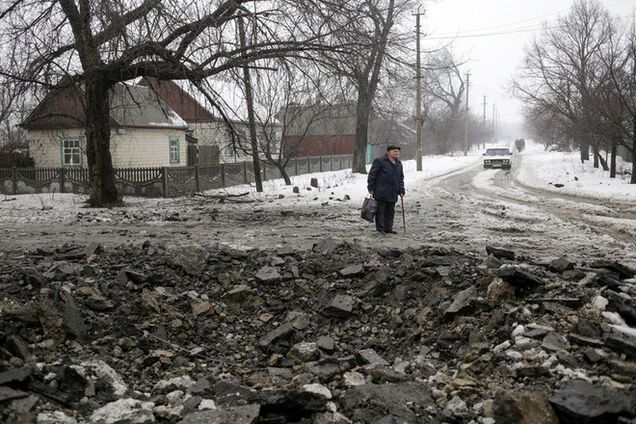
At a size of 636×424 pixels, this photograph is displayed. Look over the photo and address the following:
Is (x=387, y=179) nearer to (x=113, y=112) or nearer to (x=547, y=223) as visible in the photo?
(x=547, y=223)

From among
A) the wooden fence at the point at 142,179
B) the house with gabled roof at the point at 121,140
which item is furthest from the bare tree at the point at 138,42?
the house with gabled roof at the point at 121,140

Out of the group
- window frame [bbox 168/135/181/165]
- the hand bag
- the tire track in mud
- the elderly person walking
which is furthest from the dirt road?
window frame [bbox 168/135/181/165]

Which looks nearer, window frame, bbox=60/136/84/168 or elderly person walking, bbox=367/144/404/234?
elderly person walking, bbox=367/144/404/234

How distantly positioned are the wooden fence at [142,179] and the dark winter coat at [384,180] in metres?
11.3

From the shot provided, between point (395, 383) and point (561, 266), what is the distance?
10.4 feet

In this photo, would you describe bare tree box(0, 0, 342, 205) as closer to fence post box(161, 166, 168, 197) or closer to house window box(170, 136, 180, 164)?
fence post box(161, 166, 168, 197)

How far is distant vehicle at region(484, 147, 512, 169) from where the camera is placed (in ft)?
123

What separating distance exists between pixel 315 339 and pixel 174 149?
91.1 ft

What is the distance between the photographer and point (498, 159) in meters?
37.8

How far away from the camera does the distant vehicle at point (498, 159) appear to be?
123ft

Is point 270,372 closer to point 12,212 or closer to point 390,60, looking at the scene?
point 390,60

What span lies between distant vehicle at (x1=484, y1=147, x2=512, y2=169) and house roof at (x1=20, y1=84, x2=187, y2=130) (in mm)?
21591

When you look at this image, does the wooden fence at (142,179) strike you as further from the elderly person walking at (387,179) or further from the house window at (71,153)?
the elderly person walking at (387,179)

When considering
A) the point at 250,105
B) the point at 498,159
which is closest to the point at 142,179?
the point at 250,105
